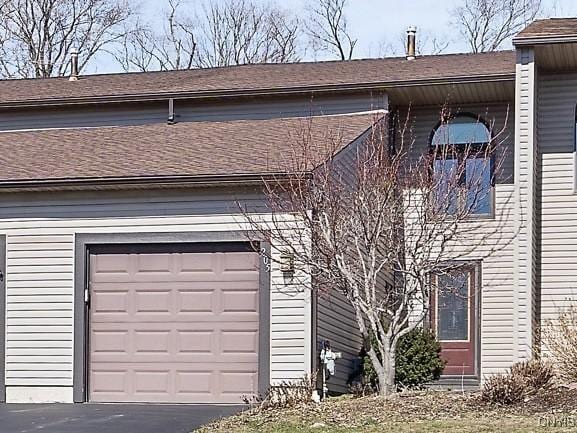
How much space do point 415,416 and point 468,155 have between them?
6.26 metres

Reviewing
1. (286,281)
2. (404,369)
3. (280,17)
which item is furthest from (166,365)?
(280,17)

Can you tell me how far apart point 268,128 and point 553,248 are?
484cm

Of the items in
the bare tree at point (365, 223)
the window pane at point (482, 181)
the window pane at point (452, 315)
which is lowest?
the window pane at point (452, 315)

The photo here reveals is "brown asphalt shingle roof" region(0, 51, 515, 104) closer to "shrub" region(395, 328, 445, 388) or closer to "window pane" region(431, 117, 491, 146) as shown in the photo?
"window pane" region(431, 117, 491, 146)

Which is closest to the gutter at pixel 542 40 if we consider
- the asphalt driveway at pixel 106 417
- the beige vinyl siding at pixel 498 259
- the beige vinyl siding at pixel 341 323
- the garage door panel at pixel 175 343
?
the beige vinyl siding at pixel 498 259

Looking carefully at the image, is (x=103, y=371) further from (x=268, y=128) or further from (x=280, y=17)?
(x=280, y=17)

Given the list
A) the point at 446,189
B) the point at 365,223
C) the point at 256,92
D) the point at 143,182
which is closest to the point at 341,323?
the point at 446,189

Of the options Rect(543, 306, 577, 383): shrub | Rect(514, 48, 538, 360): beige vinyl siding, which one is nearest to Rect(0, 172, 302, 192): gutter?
Rect(514, 48, 538, 360): beige vinyl siding

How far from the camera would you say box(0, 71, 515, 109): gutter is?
16.8 meters

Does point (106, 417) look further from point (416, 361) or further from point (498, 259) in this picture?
point (498, 259)

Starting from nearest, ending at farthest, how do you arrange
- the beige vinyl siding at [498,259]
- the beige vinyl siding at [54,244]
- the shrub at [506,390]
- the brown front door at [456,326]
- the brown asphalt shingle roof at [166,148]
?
the shrub at [506,390] → the beige vinyl siding at [54,244] → the brown asphalt shingle roof at [166,148] → the beige vinyl siding at [498,259] → the brown front door at [456,326]

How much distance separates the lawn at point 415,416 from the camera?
1066cm

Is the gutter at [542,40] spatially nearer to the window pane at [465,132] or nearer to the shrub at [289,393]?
the window pane at [465,132]

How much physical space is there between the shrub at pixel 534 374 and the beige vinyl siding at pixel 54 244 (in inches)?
169
